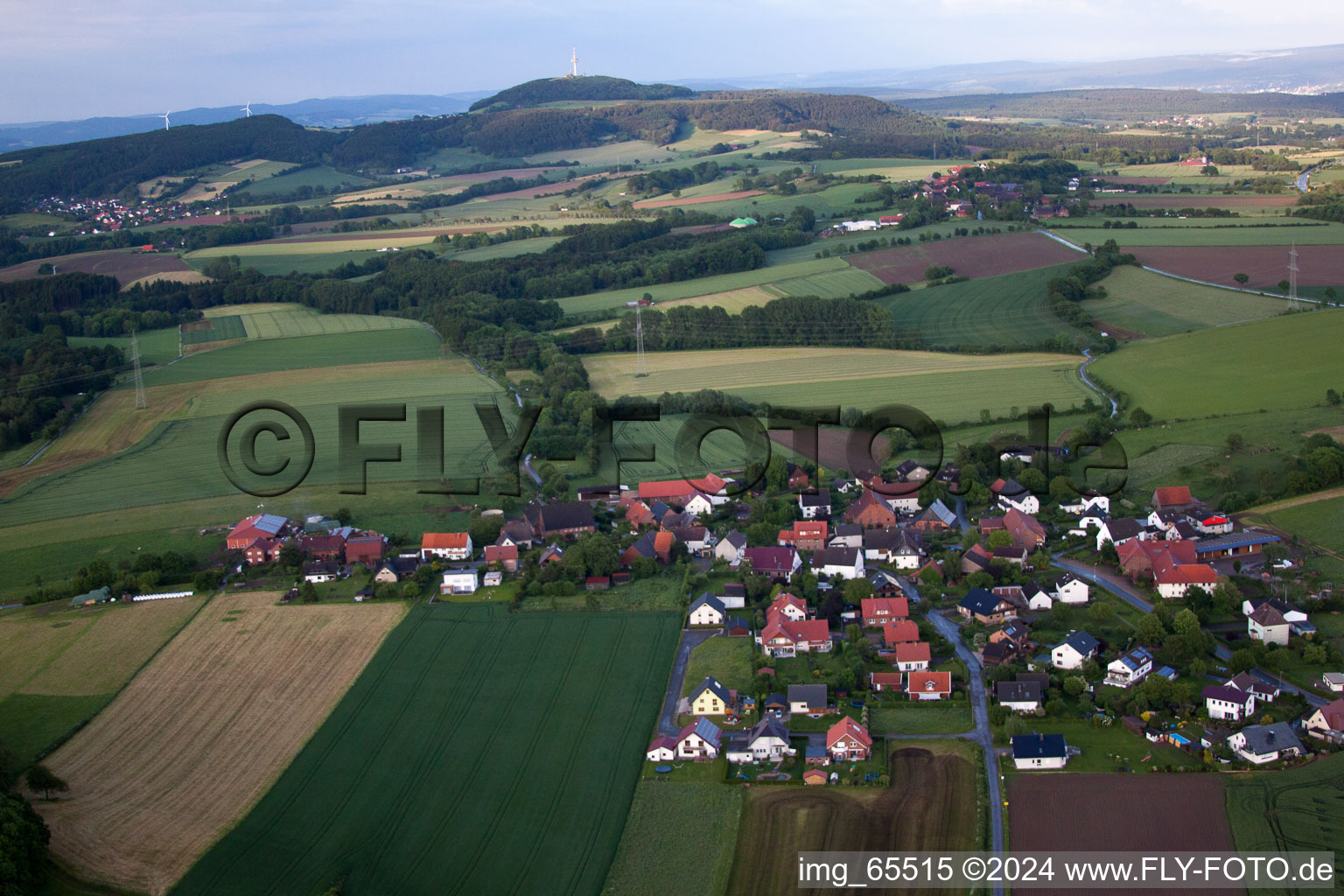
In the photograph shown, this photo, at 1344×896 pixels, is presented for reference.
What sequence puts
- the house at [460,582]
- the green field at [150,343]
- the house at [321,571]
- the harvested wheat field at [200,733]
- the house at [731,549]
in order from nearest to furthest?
1. the harvested wheat field at [200,733]
2. the house at [460,582]
3. the house at [321,571]
4. the house at [731,549]
5. the green field at [150,343]

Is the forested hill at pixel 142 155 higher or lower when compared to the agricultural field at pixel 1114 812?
higher

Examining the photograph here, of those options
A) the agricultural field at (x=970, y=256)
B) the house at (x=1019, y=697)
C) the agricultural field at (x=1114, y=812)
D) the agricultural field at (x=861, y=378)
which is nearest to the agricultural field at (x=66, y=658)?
the agricultural field at (x=1114, y=812)

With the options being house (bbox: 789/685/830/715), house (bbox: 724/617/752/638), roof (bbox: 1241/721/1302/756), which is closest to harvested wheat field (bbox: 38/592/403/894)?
house (bbox: 724/617/752/638)

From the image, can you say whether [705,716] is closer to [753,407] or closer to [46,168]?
[753,407]

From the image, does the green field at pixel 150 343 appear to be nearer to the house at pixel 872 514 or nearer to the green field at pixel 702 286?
the green field at pixel 702 286

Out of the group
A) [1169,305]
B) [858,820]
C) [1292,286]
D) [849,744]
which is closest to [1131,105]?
[1292,286]

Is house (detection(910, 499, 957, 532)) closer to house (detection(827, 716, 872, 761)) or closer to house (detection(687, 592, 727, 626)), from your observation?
house (detection(687, 592, 727, 626))

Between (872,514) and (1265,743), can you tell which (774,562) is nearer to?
(872,514)
